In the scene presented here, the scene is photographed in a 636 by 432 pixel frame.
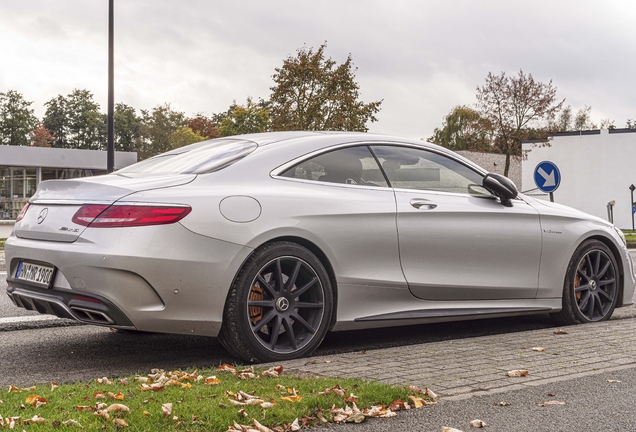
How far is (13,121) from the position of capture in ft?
300

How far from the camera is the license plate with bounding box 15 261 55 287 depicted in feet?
16.7

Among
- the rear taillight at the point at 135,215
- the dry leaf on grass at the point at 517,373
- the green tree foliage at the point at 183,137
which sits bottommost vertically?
the dry leaf on grass at the point at 517,373

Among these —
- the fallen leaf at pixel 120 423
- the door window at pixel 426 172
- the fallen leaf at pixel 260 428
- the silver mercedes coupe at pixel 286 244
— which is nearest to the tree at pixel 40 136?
the door window at pixel 426 172

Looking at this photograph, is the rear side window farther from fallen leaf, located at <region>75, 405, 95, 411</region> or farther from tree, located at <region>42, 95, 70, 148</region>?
tree, located at <region>42, 95, 70, 148</region>

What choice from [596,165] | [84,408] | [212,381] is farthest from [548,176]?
[596,165]

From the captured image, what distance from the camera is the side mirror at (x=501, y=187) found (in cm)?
654

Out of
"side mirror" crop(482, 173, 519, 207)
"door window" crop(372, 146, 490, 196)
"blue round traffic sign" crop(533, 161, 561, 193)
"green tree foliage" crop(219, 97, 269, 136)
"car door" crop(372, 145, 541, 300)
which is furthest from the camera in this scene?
"green tree foliage" crop(219, 97, 269, 136)

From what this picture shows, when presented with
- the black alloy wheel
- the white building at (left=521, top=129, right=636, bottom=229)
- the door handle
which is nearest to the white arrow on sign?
the black alloy wheel

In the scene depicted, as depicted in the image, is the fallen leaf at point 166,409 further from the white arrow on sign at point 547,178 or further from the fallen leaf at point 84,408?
the white arrow on sign at point 547,178

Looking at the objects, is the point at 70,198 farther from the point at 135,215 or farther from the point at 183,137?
the point at 183,137

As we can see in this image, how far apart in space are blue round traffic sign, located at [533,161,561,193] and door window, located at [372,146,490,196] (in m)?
10.1

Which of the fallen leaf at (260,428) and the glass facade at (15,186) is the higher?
the glass facade at (15,186)

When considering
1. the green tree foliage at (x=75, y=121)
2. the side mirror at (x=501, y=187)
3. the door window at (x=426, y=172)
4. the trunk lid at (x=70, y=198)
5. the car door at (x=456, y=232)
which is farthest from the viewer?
the green tree foliage at (x=75, y=121)

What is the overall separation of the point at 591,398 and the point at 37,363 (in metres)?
3.47
